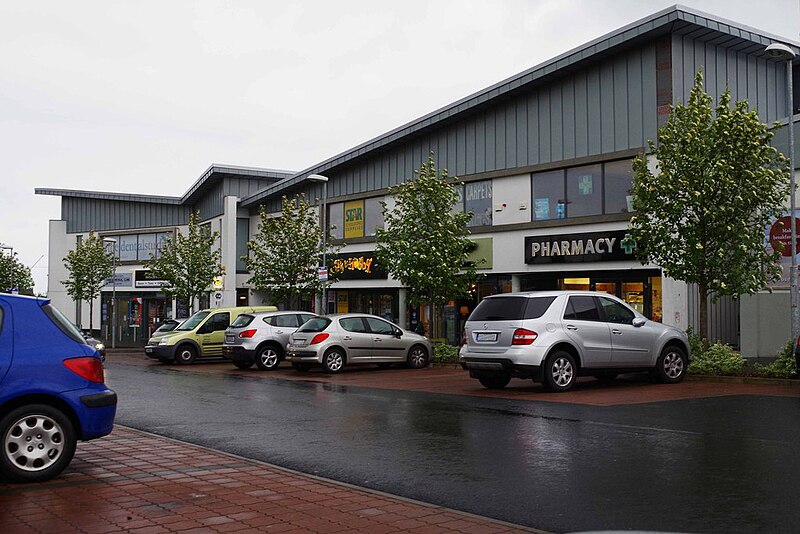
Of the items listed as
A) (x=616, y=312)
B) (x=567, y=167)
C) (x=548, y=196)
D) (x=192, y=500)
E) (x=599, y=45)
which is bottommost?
(x=192, y=500)

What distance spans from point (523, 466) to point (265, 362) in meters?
16.2

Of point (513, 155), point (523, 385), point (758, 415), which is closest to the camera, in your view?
point (758, 415)

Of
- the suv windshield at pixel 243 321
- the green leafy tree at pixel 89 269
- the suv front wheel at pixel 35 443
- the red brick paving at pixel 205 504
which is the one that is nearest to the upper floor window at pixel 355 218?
the suv windshield at pixel 243 321

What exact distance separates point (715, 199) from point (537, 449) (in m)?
12.1

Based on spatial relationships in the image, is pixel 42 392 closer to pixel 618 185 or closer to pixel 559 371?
pixel 559 371

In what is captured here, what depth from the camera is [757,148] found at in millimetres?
19219

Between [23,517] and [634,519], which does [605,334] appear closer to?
[634,519]

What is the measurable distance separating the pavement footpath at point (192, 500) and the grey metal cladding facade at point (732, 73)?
63.0ft

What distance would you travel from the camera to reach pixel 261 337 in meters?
23.6

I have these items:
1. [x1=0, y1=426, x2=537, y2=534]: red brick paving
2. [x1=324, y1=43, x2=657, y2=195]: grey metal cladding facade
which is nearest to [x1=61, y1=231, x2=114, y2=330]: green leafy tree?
[x1=324, y1=43, x2=657, y2=195]: grey metal cladding facade

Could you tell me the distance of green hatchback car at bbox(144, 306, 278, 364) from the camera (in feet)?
90.4

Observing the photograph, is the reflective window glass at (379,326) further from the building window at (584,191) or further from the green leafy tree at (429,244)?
the building window at (584,191)

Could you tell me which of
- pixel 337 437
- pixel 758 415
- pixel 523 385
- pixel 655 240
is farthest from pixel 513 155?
pixel 337 437

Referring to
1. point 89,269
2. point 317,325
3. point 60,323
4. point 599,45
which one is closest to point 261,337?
point 317,325
